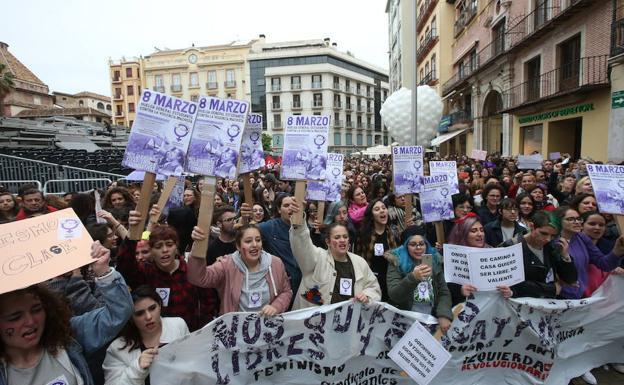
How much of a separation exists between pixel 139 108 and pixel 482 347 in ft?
10.7

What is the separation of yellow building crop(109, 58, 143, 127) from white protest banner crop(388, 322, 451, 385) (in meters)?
72.1

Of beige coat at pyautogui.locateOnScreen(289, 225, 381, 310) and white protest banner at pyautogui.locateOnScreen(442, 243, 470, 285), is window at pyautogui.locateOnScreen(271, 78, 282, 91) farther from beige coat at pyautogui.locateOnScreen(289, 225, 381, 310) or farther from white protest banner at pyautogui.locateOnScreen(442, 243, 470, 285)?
white protest banner at pyautogui.locateOnScreen(442, 243, 470, 285)

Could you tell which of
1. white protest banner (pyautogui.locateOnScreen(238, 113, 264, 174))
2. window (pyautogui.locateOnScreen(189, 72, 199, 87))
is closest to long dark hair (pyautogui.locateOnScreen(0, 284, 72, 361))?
white protest banner (pyautogui.locateOnScreen(238, 113, 264, 174))

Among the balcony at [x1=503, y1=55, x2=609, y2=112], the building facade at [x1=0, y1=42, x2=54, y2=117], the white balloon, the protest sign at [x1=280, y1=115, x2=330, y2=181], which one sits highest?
the building facade at [x1=0, y1=42, x2=54, y2=117]

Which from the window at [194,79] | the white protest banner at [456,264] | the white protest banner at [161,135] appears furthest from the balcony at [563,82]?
the window at [194,79]

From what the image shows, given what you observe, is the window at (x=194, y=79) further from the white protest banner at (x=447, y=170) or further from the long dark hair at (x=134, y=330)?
the long dark hair at (x=134, y=330)

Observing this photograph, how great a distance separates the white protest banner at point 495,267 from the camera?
297 centimetres

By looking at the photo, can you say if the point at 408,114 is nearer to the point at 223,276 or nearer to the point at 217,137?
the point at 217,137

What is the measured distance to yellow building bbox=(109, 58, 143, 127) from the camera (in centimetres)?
6650

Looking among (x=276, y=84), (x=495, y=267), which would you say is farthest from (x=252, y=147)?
(x=276, y=84)

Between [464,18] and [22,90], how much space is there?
4617 centimetres

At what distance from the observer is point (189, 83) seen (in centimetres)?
6075

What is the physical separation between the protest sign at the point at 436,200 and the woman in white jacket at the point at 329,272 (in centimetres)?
152

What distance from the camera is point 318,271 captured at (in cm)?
321
